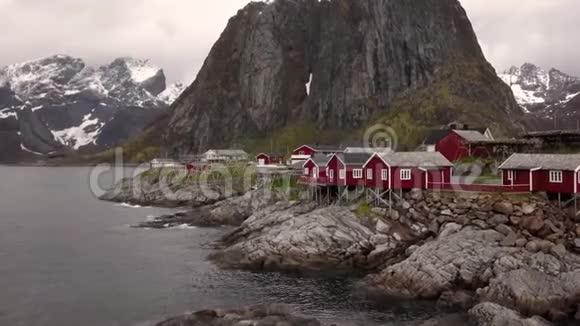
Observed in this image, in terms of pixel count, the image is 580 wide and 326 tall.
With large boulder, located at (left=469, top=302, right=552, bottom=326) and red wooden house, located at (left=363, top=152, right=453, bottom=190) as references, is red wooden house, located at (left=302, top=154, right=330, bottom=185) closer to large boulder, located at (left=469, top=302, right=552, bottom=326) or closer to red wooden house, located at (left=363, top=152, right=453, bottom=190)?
red wooden house, located at (left=363, top=152, right=453, bottom=190)

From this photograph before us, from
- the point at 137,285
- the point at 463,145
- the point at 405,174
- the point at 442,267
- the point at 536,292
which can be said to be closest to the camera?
the point at 536,292

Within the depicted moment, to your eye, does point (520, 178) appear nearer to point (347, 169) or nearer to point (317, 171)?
point (347, 169)

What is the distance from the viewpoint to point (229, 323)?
32750 millimetres

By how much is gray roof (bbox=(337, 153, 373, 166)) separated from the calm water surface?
59.8 feet

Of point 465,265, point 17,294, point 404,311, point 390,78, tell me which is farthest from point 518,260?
point 390,78

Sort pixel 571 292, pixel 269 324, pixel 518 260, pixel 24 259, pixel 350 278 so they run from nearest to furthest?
1. pixel 269 324
2. pixel 571 292
3. pixel 518 260
4. pixel 350 278
5. pixel 24 259

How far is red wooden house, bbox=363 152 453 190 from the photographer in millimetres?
54312

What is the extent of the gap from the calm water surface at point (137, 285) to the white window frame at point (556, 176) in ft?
64.0

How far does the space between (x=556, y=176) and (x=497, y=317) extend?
21.6m

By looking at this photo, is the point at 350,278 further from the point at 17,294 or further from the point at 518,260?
the point at 17,294

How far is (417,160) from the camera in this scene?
181 ft

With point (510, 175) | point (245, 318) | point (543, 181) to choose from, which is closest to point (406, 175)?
point (510, 175)

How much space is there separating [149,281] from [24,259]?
1805 cm

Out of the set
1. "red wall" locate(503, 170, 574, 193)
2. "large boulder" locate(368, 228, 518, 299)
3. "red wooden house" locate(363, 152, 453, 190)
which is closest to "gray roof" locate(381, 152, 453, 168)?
"red wooden house" locate(363, 152, 453, 190)
